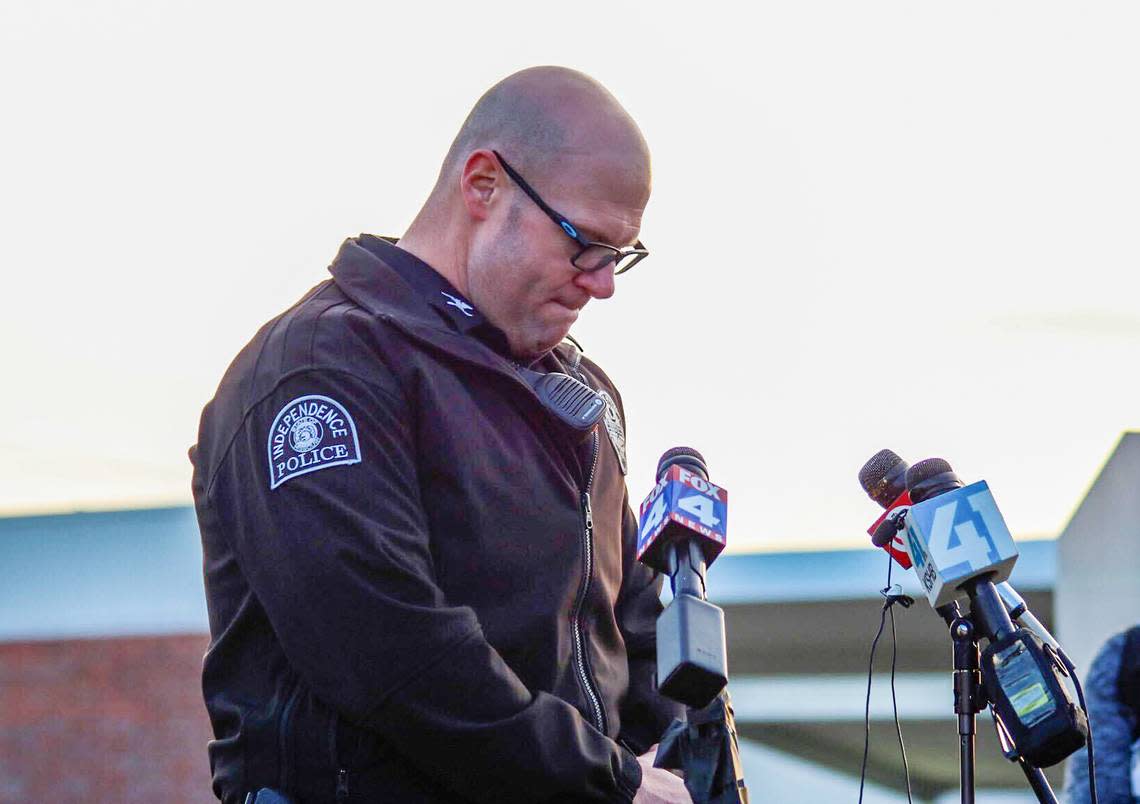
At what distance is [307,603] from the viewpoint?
6.50 feet

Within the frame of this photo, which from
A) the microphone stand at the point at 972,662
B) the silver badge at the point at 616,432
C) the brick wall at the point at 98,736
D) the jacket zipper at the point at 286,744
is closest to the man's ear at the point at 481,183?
the silver badge at the point at 616,432

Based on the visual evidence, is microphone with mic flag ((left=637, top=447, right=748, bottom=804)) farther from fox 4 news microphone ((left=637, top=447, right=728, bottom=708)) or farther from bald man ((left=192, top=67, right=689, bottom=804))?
bald man ((left=192, top=67, right=689, bottom=804))

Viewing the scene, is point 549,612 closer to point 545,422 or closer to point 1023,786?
point 545,422

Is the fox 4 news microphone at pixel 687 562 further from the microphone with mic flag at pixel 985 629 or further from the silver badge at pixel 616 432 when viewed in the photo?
the silver badge at pixel 616 432

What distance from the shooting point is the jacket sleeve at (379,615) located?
1967mm

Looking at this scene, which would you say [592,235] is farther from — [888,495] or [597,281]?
[888,495]

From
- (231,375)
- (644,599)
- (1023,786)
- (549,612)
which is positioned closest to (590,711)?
(549,612)

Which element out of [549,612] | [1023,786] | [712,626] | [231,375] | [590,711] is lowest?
[1023,786]

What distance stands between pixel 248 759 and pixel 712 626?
0.71m

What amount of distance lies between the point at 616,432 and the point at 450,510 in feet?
1.72

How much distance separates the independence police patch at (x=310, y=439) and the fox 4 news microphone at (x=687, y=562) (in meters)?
0.42

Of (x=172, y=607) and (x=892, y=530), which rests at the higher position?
(x=892, y=530)

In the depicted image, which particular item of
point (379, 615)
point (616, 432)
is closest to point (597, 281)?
point (616, 432)

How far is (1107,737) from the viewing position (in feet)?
11.3
